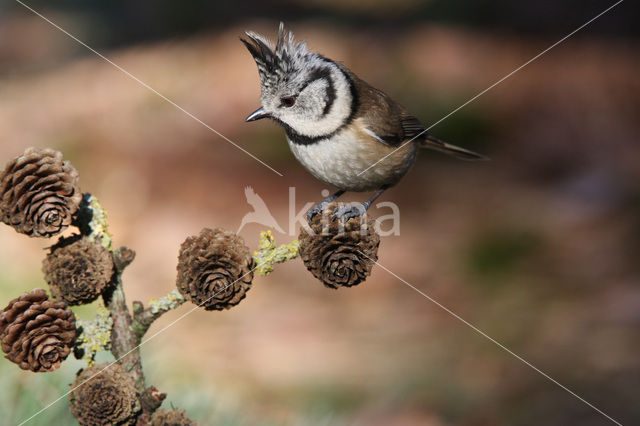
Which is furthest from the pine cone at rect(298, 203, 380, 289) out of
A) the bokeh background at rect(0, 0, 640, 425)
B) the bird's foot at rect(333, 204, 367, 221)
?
the bokeh background at rect(0, 0, 640, 425)

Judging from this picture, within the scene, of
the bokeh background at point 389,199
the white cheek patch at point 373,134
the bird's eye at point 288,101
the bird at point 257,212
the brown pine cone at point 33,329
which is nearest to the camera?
the brown pine cone at point 33,329

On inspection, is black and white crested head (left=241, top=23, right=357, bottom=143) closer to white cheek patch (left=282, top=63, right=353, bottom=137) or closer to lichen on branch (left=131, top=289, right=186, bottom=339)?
white cheek patch (left=282, top=63, right=353, bottom=137)

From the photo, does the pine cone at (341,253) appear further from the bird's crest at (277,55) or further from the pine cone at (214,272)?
the bird's crest at (277,55)

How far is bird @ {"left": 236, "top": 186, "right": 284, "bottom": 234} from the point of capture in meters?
2.97

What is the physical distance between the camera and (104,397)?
0.85 meters

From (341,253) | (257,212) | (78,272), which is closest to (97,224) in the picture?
(78,272)

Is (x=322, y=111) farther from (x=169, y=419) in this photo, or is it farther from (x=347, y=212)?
(x=169, y=419)

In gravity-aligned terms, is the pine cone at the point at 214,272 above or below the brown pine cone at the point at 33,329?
above

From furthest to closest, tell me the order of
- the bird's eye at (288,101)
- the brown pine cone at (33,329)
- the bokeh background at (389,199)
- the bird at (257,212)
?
1. the bird at (257,212)
2. the bokeh background at (389,199)
3. the bird's eye at (288,101)
4. the brown pine cone at (33,329)

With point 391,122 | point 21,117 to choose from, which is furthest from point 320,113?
point 21,117

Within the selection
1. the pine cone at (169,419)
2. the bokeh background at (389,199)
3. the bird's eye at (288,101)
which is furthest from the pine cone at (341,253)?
the bokeh background at (389,199)

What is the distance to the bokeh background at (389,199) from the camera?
2.29 meters

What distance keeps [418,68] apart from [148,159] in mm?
1594

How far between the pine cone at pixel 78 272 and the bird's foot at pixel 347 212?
0.31m
